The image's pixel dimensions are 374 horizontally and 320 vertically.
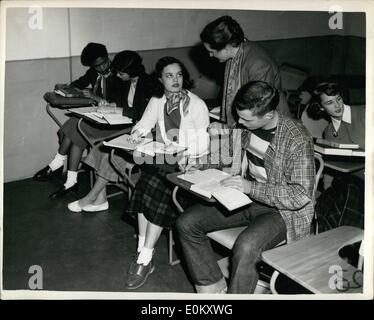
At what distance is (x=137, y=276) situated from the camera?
9.21 feet

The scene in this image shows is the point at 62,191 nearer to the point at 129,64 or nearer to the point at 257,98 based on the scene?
the point at 129,64

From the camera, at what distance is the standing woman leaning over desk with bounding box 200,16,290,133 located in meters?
2.74

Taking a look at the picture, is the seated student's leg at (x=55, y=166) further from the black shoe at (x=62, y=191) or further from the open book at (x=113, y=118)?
the open book at (x=113, y=118)

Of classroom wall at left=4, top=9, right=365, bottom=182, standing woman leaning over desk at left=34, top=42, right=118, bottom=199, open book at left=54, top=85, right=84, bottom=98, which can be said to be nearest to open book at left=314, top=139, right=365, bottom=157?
classroom wall at left=4, top=9, right=365, bottom=182

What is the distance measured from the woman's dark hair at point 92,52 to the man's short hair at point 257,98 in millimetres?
2235

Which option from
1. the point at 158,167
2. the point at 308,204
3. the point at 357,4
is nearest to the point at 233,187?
the point at 308,204

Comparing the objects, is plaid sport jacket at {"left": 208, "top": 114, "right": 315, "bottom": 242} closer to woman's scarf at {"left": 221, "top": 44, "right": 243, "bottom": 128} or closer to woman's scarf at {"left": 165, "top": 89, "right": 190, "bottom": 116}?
woman's scarf at {"left": 221, "top": 44, "right": 243, "bottom": 128}

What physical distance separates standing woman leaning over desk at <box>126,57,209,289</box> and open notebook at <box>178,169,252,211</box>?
1.12ft

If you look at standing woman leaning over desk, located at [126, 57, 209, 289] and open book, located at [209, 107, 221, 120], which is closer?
standing woman leaning over desk, located at [126, 57, 209, 289]

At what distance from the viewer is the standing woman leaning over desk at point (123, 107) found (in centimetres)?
353

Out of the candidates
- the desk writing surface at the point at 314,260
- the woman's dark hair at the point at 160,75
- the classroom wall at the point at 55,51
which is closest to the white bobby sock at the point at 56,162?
the classroom wall at the point at 55,51

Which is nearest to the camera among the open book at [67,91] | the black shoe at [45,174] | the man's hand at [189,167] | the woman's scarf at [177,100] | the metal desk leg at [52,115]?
the man's hand at [189,167]

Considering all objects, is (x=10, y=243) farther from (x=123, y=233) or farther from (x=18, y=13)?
(x=18, y=13)

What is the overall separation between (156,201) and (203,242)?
1.54 ft
